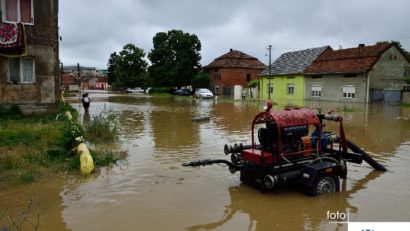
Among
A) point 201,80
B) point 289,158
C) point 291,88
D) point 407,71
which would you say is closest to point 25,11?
point 289,158

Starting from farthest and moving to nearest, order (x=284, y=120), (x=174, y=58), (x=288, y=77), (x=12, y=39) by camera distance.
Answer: (x=174, y=58) < (x=288, y=77) < (x=12, y=39) < (x=284, y=120)

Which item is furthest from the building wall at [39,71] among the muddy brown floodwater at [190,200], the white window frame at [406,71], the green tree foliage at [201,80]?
the green tree foliage at [201,80]

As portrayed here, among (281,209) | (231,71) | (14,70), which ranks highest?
(231,71)

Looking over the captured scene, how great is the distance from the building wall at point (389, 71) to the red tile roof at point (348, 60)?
2.66 feet

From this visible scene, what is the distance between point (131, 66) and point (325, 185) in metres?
77.5

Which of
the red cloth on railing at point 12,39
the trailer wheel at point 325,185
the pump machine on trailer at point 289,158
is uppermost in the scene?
the red cloth on railing at point 12,39

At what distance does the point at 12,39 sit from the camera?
16031 millimetres

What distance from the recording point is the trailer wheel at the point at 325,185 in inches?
291

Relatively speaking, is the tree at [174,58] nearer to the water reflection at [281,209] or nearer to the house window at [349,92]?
the house window at [349,92]

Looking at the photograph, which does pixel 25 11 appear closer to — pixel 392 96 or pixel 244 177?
pixel 244 177

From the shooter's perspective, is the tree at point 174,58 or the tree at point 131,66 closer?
the tree at point 174,58

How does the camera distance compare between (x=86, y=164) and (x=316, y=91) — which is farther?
(x=316, y=91)

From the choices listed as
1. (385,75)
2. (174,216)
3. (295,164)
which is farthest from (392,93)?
(174,216)

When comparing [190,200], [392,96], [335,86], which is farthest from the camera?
[335,86]
